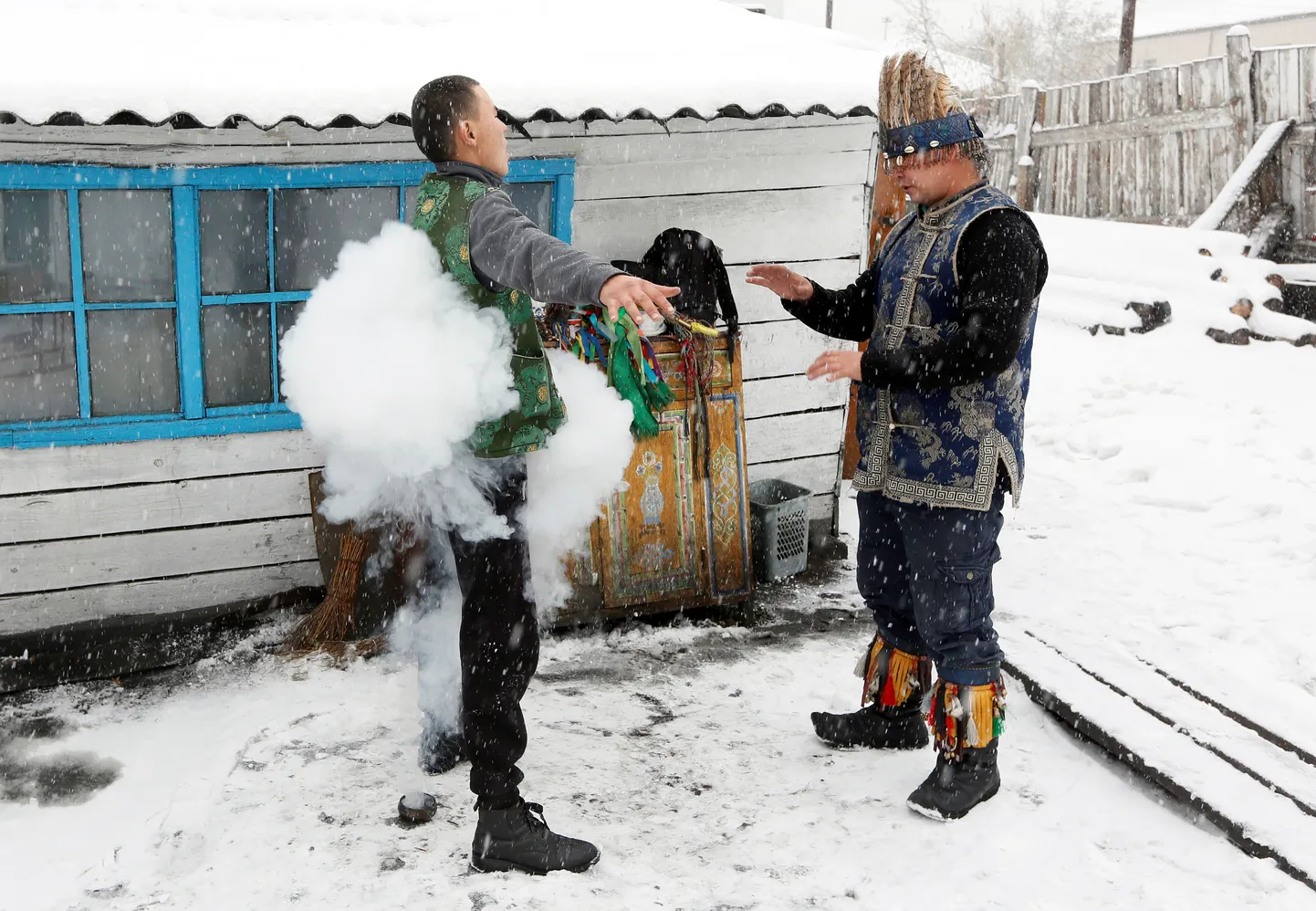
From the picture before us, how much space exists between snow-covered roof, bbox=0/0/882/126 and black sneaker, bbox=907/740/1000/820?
2781 mm

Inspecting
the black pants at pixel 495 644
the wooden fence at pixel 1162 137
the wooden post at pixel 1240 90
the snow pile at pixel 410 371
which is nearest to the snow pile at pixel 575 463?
the black pants at pixel 495 644

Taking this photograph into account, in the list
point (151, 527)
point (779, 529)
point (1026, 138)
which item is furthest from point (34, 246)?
point (1026, 138)

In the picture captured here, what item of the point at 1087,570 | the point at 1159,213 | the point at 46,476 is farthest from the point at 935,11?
the point at 46,476

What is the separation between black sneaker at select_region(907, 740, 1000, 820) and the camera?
350cm

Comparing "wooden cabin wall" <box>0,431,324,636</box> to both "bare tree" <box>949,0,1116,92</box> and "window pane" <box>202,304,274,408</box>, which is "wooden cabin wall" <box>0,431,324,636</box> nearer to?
"window pane" <box>202,304,274,408</box>

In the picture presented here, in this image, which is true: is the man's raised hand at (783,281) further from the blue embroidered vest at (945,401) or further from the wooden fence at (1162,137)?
the wooden fence at (1162,137)

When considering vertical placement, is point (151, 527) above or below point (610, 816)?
above

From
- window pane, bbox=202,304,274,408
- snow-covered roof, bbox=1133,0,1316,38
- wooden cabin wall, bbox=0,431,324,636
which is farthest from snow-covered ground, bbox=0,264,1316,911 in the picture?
snow-covered roof, bbox=1133,0,1316,38

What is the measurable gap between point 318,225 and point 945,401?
3.15 meters

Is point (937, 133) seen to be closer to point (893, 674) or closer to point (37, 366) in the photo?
point (893, 674)

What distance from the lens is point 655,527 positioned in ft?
17.0

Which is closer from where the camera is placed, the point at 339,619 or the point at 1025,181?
the point at 339,619

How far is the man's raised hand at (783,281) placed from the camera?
3.63 m

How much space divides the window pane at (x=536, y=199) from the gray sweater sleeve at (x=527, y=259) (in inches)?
95.2
